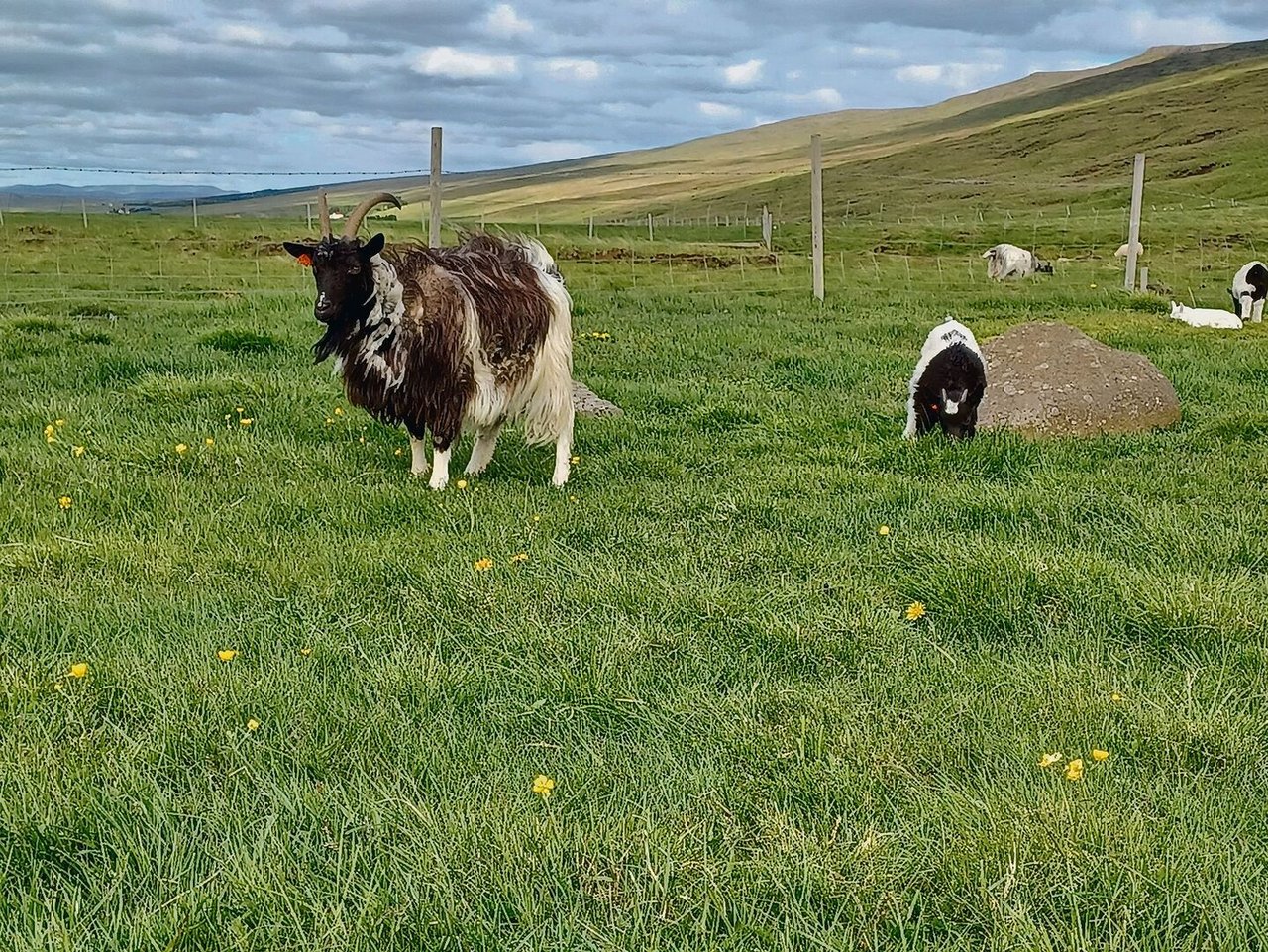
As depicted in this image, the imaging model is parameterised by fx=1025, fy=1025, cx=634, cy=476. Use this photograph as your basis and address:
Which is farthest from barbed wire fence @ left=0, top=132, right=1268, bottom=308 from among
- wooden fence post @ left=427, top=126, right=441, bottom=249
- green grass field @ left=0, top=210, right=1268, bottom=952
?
green grass field @ left=0, top=210, right=1268, bottom=952

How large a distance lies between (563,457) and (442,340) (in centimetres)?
130

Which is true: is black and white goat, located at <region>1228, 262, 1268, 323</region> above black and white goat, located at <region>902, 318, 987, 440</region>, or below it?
above

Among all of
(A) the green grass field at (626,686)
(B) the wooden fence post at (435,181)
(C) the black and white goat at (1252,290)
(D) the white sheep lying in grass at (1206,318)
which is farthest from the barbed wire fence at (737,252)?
(A) the green grass field at (626,686)

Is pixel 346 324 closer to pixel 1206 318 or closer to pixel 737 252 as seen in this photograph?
pixel 1206 318

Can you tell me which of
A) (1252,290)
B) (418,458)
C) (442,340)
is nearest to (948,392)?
(442,340)

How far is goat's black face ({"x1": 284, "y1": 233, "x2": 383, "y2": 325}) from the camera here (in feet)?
23.4

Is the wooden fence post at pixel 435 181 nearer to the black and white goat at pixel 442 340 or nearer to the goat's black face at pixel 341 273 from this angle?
the black and white goat at pixel 442 340

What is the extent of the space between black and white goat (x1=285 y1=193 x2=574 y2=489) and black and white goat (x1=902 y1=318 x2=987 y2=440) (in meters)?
3.15

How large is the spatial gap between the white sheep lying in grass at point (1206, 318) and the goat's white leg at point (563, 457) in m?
13.3

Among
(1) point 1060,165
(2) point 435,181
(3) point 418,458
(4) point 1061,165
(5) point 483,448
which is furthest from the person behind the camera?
(1) point 1060,165

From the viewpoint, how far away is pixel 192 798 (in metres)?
3.39

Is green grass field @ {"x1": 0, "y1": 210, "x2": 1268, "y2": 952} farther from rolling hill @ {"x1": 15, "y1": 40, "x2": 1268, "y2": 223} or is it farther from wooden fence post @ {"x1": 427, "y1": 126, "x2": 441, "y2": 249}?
rolling hill @ {"x1": 15, "y1": 40, "x2": 1268, "y2": 223}

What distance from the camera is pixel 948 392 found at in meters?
8.66

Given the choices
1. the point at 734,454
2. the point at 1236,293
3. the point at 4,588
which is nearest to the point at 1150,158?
the point at 1236,293
